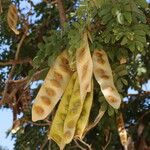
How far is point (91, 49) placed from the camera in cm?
352

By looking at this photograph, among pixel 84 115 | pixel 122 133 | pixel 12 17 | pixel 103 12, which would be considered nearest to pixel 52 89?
pixel 84 115

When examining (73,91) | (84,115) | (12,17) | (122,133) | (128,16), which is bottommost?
(84,115)

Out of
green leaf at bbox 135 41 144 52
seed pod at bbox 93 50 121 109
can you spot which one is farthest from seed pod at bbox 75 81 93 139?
green leaf at bbox 135 41 144 52

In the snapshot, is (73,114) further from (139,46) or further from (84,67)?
(139,46)

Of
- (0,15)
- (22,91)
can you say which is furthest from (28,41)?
(22,91)

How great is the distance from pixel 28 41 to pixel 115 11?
2.61 m

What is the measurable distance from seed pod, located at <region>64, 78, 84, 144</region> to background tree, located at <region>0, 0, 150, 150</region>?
0.92 feet

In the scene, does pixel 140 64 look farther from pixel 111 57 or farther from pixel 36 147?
pixel 111 57

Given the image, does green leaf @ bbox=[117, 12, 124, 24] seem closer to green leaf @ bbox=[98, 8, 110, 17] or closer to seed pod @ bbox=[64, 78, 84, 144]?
green leaf @ bbox=[98, 8, 110, 17]

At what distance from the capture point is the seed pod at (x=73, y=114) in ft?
10.8

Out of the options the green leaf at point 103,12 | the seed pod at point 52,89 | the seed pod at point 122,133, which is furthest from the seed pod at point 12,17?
the seed pod at point 122,133

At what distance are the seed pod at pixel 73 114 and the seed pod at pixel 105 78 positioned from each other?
0.17 metres

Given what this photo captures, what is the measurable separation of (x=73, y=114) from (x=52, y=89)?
229 millimetres

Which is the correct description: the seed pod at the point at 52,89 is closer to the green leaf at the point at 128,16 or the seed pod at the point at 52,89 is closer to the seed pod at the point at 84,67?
the seed pod at the point at 84,67
